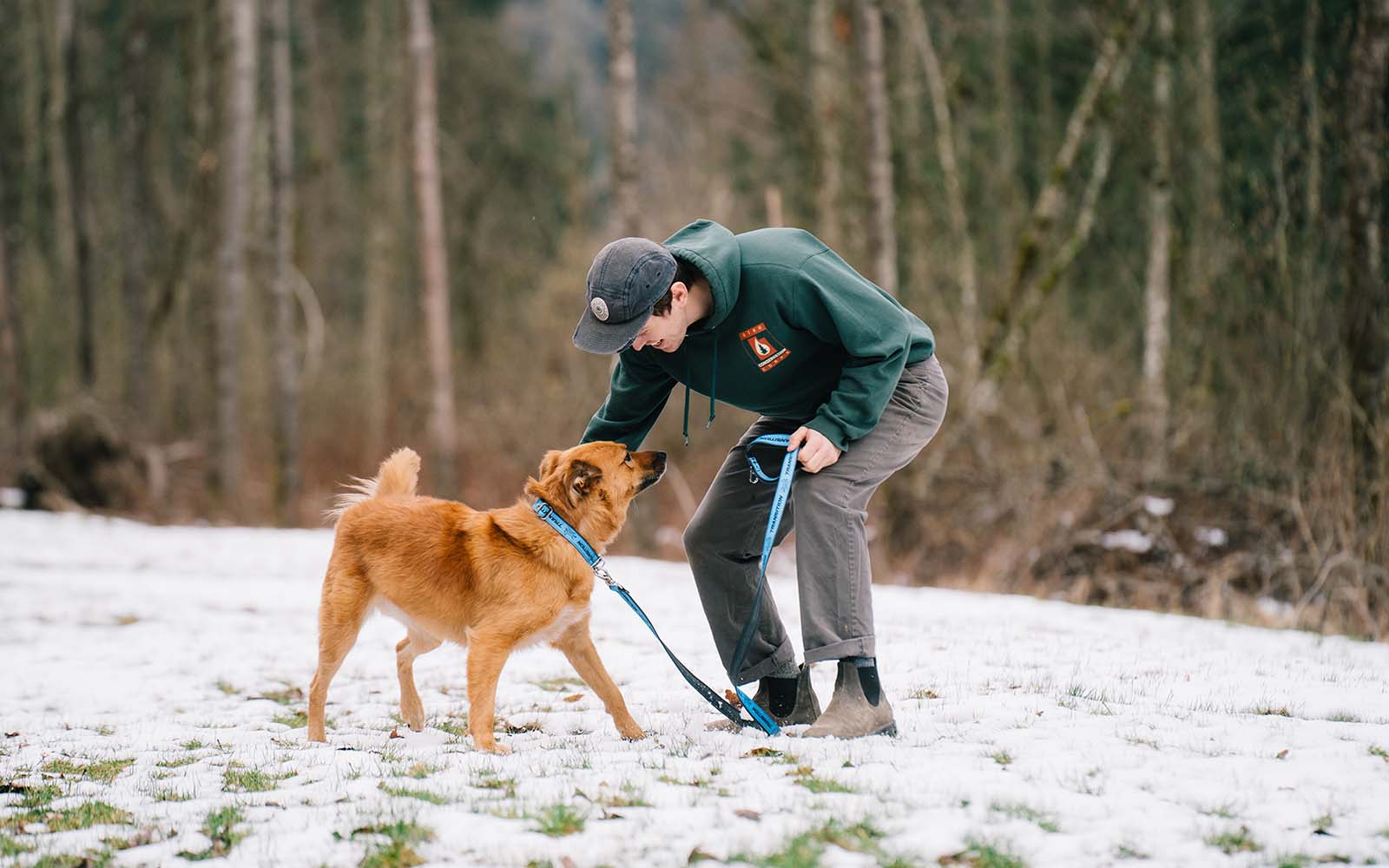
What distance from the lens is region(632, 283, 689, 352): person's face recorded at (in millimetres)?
4188

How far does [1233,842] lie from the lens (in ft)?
10.3

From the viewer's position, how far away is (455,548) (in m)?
4.88

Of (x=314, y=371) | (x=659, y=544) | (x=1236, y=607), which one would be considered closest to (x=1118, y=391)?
(x=1236, y=607)

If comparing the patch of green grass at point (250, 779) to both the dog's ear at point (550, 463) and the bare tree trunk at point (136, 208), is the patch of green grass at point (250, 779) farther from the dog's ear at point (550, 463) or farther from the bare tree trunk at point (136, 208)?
the bare tree trunk at point (136, 208)

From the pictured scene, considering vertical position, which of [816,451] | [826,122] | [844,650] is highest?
[826,122]

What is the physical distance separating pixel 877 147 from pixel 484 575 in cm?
747

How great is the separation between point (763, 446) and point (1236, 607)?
237 inches

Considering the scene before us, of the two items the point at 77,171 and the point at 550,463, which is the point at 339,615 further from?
the point at 77,171

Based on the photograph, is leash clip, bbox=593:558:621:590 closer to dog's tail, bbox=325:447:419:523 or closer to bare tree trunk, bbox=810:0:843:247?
dog's tail, bbox=325:447:419:523

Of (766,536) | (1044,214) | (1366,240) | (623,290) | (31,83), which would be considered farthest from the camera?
(31,83)

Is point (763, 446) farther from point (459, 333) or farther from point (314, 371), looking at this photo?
point (459, 333)

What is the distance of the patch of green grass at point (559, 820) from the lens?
3.26 meters

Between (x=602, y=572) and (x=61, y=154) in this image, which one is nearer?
(x=602, y=572)

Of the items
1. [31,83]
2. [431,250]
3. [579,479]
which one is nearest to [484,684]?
[579,479]
